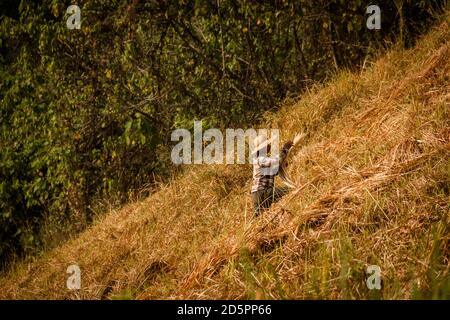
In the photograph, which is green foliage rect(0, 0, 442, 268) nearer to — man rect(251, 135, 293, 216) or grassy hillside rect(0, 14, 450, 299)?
grassy hillside rect(0, 14, 450, 299)

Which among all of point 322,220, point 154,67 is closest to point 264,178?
point 322,220

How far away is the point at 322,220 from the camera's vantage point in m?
3.22

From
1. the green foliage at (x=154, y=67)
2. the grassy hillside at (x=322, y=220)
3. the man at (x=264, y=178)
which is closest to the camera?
the grassy hillside at (x=322, y=220)

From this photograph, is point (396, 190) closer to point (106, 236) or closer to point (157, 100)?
point (106, 236)

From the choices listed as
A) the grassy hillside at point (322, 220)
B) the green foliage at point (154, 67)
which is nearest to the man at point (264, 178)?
the grassy hillside at point (322, 220)

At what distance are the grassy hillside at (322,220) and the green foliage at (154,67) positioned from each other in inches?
40.8

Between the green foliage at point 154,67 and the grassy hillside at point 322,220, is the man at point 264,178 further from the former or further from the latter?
the green foliage at point 154,67

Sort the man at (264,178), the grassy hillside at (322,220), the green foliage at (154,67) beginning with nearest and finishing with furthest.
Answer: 1. the grassy hillside at (322,220)
2. the man at (264,178)
3. the green foliage at (154,67)

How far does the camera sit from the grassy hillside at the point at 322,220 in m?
2.64

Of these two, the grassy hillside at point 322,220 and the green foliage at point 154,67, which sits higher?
the green foliage at point 154,67

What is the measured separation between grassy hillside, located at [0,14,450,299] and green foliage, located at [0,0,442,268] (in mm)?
1037

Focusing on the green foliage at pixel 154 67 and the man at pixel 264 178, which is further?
the green foliage at pixel 154 67

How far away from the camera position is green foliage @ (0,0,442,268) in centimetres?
736
